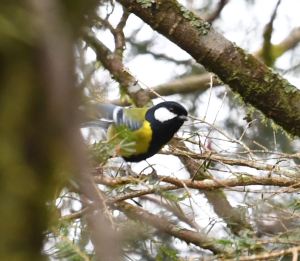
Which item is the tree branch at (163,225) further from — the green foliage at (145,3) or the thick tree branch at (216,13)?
the thick tree branch at (216,13)

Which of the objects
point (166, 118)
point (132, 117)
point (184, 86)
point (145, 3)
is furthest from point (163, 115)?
point (145, 3)

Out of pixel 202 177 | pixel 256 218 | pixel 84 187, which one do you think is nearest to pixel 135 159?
pixel 202 177

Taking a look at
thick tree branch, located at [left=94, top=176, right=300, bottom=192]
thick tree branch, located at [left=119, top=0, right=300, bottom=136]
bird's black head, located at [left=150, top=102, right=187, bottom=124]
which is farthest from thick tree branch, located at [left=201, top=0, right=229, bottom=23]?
thick tree branch, located at [left=94, top=176, right=300, bottom=192]

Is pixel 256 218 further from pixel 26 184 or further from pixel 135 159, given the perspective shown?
pixel 26 184

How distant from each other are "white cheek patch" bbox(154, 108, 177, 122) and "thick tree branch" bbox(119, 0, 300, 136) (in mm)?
372

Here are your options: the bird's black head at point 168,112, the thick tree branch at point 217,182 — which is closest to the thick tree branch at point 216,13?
the bird's black head at point 168,112

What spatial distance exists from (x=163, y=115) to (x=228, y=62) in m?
0.45

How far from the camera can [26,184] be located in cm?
20

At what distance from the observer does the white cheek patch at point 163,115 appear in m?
1.64

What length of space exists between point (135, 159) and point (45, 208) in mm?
1390

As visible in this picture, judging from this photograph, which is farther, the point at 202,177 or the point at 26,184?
the point at 202,177

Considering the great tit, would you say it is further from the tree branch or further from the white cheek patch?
the tree branch

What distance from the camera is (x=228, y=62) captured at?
1.27 metres

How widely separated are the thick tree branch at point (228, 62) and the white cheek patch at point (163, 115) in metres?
0.37
